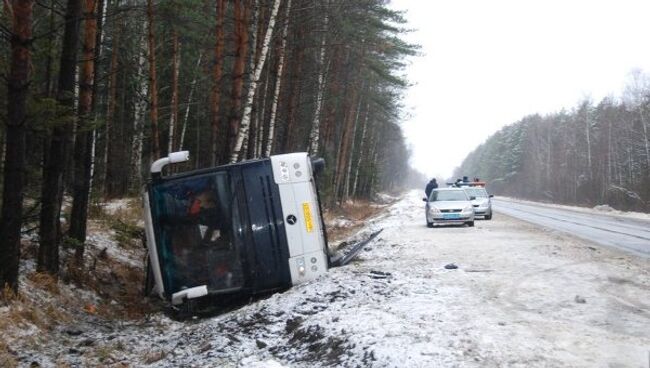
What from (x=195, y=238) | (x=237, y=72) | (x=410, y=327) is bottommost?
(x=410, y=327)

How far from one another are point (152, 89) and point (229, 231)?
10.1 m

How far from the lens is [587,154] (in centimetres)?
7256

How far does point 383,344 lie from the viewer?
18.9 ft

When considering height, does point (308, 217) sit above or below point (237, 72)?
below

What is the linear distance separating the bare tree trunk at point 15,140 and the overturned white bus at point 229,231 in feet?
6.13

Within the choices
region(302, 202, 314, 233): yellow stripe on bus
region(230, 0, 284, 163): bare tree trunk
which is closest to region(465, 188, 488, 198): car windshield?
region(230, 0, 284, 163): bare tree trunk

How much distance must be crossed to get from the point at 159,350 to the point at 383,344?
318cm

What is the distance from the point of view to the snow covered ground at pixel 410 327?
5516mm

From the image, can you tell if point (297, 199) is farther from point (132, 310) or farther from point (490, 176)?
point (490, 176)

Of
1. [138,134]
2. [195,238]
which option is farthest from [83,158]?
[138,134]

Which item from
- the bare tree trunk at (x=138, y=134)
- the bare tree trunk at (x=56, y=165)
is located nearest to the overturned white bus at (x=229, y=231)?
the bare tree trunk at (x=56, y=165)

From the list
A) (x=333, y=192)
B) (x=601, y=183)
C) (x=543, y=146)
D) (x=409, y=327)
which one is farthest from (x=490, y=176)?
(x=409, y=327)

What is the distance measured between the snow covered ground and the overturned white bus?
44 cm

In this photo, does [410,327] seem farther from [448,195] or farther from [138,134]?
[138,134]
